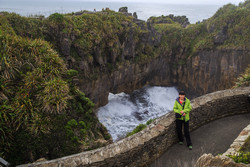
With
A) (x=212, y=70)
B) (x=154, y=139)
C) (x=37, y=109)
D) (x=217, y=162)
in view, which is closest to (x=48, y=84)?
(x=37, y=109)

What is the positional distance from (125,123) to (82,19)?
13.6 metres

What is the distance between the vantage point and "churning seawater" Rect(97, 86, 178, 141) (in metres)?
23.0

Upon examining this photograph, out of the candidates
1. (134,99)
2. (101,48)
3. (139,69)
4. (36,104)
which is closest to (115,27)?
(101,48)

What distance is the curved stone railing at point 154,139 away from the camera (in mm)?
5047

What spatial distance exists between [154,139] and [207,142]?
227 cm

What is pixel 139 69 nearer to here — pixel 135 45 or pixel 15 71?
pixel 135 45

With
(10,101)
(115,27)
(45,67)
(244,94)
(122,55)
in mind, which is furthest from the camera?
(122,55)

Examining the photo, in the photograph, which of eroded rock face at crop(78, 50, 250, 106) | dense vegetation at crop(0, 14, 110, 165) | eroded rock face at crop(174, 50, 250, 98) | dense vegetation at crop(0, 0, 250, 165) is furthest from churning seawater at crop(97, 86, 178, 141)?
dense vegetation at crop(0, 14, 110, 165)

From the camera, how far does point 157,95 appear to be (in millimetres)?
31875

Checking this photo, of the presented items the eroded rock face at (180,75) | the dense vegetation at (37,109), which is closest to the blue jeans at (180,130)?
the dense vegetation at (37,109)

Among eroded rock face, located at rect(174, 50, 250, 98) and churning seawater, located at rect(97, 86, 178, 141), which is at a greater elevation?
eroded rock face, located at rect(174, 50, 250, 98)

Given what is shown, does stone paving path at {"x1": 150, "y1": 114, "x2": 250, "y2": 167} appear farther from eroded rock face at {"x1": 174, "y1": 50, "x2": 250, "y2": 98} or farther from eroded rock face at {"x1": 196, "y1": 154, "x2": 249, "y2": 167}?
eroded rock face at {"x1": 174, "y1": 50, "x2": 250, "y2": 98}

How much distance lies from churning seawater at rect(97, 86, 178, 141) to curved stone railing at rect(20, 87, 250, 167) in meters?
13.8

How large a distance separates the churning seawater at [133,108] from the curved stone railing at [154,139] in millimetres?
13795
